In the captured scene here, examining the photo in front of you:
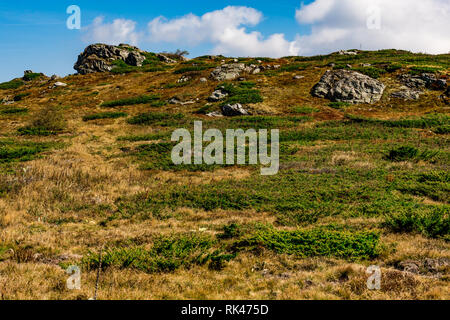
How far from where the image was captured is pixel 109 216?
476 inches

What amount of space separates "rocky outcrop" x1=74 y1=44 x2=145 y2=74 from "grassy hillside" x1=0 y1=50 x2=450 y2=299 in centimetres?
3997

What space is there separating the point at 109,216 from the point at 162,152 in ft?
35.4

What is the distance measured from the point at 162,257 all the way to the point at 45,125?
30458 millimetres

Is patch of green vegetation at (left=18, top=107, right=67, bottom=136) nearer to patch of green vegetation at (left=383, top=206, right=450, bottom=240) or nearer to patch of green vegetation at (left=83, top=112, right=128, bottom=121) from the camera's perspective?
patch of green vegetation at (left=83, top=112, right=128, bottom=121)

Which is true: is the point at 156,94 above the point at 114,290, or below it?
above

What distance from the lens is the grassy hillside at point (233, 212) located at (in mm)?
6539

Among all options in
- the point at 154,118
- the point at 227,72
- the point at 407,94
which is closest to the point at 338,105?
the point at 407,94

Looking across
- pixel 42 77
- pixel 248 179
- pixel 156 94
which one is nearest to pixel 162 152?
pixel 248 179

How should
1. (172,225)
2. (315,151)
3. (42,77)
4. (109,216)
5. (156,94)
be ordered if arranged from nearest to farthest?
(172,225)
(109,216)
(315,151)
(156,94)
(42,77)

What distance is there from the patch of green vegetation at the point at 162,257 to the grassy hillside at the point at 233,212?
1.6 inches

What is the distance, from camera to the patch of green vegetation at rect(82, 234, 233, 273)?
24.1 ft

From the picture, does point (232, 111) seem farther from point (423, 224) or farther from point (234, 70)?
point (423, 224)

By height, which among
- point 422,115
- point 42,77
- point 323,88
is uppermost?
point 42,77

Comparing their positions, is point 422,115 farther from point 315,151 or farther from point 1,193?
point 1,193
